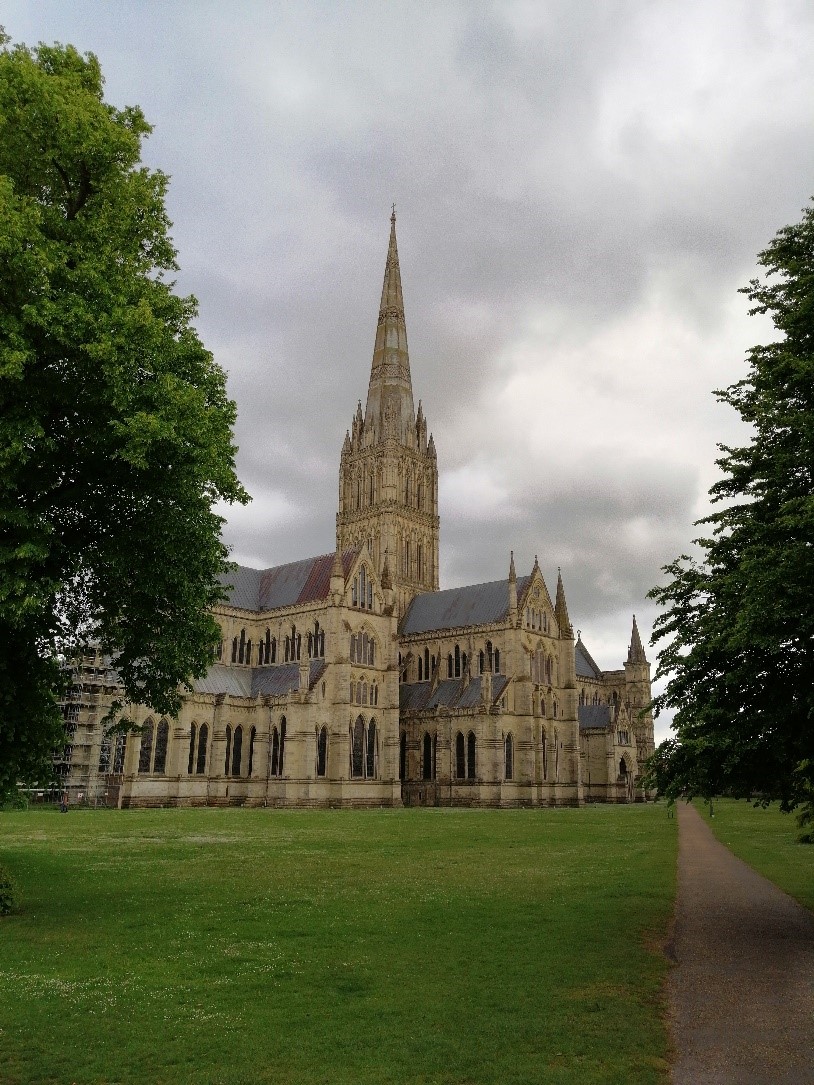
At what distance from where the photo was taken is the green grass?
2257 centimetres

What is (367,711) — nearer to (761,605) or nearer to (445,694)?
(445,694)

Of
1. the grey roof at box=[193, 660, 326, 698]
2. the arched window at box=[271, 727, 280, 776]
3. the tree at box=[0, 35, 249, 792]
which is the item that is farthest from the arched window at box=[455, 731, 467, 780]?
the tree at box=[0, 35, 249, 792]

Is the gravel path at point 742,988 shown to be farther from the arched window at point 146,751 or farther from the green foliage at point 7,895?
the arched window at point 146,751

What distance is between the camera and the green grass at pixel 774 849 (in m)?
22.6

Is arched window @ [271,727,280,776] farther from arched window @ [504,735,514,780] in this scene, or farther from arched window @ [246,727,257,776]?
arched window @ [504,735,514,780]

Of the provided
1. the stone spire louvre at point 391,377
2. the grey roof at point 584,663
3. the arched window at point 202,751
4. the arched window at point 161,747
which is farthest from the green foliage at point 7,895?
the grey roof at point 584,663

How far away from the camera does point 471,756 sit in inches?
2817

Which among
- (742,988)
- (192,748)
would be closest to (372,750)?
(192,748)

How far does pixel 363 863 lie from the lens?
2541cm

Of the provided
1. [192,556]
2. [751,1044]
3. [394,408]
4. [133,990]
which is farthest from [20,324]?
[394,408]

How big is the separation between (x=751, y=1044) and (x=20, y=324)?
1627 cm

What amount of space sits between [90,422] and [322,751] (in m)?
51.5

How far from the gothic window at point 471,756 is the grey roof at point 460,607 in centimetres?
1134

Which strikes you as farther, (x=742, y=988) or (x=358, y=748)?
(x=358, y=748)
